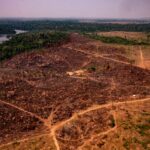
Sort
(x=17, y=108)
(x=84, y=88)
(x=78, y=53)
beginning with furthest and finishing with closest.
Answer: (x=78, y=53) < (x=84, y=88) < (x=17, y=108)

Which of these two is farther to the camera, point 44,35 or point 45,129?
point 44,35

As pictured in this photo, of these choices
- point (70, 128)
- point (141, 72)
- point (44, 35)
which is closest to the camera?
point (70, 128)

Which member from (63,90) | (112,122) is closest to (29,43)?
(63,90)

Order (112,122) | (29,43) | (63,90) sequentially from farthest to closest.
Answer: (29,43) < (63,90) < (112,122)

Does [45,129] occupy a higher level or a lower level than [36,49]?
lower

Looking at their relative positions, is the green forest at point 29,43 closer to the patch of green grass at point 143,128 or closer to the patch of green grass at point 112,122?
the patch of green grass at point 112,122

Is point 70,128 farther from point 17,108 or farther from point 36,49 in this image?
point 36,49

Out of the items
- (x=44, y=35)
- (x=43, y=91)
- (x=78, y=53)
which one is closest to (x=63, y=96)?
(x=43, y=91)

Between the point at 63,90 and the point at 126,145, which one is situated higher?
the point at 63,90

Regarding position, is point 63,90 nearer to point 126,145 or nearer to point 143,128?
point 143,128
